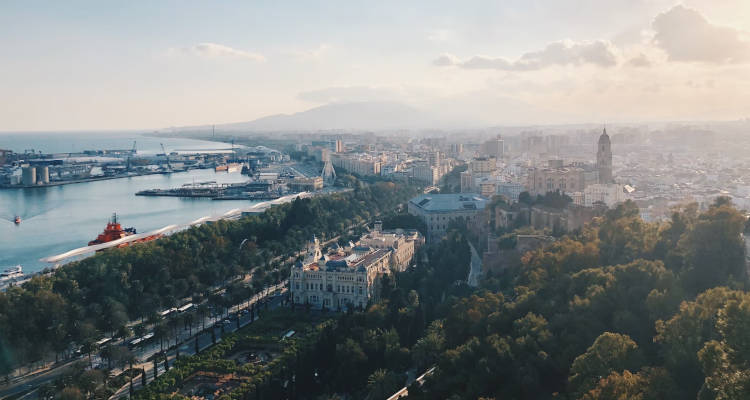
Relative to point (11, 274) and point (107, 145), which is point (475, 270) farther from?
point (107, 145)

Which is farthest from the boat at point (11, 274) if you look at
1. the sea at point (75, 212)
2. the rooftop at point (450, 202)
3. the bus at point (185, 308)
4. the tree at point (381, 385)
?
the rooftop at point (450, 202)

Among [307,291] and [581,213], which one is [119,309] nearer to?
[307,291]

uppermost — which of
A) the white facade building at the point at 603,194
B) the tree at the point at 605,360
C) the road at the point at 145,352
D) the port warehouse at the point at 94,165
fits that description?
the port warehouse at the point at 94,165

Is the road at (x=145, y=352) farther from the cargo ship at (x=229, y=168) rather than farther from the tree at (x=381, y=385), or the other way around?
the cargo ship at (x=229, y=168)

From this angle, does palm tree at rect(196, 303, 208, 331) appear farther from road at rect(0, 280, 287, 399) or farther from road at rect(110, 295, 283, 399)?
road at rect(110, 295, 283, 399)

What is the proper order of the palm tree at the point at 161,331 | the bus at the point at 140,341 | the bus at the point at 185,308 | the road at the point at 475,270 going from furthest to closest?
1. the road at the point at 475,270
2. the bus at the point at 185,308
3. the bus at the point at 140,341
4. the palm tree at the point at 161,331
